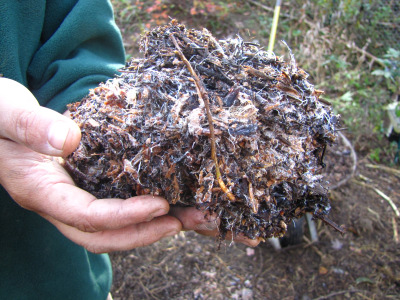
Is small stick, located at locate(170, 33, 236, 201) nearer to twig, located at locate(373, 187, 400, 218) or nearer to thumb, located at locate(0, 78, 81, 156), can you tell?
thumb, located at locate(0, 78, 81, 156)

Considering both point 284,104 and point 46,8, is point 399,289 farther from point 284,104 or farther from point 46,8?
point 46,8

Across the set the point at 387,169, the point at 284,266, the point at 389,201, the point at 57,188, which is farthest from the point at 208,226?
the point at 387,169

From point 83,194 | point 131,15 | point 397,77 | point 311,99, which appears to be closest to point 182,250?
point 83,194

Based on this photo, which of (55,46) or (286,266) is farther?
(286,266)

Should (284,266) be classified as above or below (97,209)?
below

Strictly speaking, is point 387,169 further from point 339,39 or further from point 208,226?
point 208,226

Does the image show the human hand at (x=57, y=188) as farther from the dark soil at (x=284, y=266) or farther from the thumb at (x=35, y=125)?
the dark soil at (x=284, y=266)
